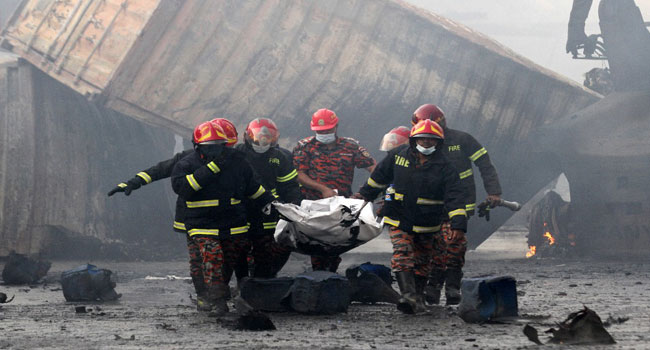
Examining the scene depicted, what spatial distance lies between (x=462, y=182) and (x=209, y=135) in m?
2.06

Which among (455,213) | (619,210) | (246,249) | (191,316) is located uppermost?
(619,210)

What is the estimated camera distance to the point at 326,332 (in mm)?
5492

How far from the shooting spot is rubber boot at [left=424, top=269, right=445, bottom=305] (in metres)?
7.32

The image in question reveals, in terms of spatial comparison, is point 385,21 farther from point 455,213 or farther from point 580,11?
point 455,213

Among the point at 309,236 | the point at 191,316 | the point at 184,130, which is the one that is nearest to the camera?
the point at 191,316

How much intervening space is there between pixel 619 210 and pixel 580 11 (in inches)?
156

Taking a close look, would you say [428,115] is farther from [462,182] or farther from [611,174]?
[611,174]

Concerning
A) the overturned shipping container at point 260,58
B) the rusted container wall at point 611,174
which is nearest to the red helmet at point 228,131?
the overturned shipping container at point 260,58

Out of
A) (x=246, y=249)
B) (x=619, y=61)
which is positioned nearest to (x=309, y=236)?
(x=246, y=249)

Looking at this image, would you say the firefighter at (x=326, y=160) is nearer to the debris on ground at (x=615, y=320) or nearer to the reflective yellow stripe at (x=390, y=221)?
the reflective yellow stripe at (x=390, y=221)

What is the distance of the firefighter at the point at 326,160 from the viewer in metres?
8.18

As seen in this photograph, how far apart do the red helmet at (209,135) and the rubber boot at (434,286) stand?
200cm

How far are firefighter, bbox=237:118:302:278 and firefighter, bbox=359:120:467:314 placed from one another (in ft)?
3.39

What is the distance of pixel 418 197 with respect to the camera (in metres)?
6.77
